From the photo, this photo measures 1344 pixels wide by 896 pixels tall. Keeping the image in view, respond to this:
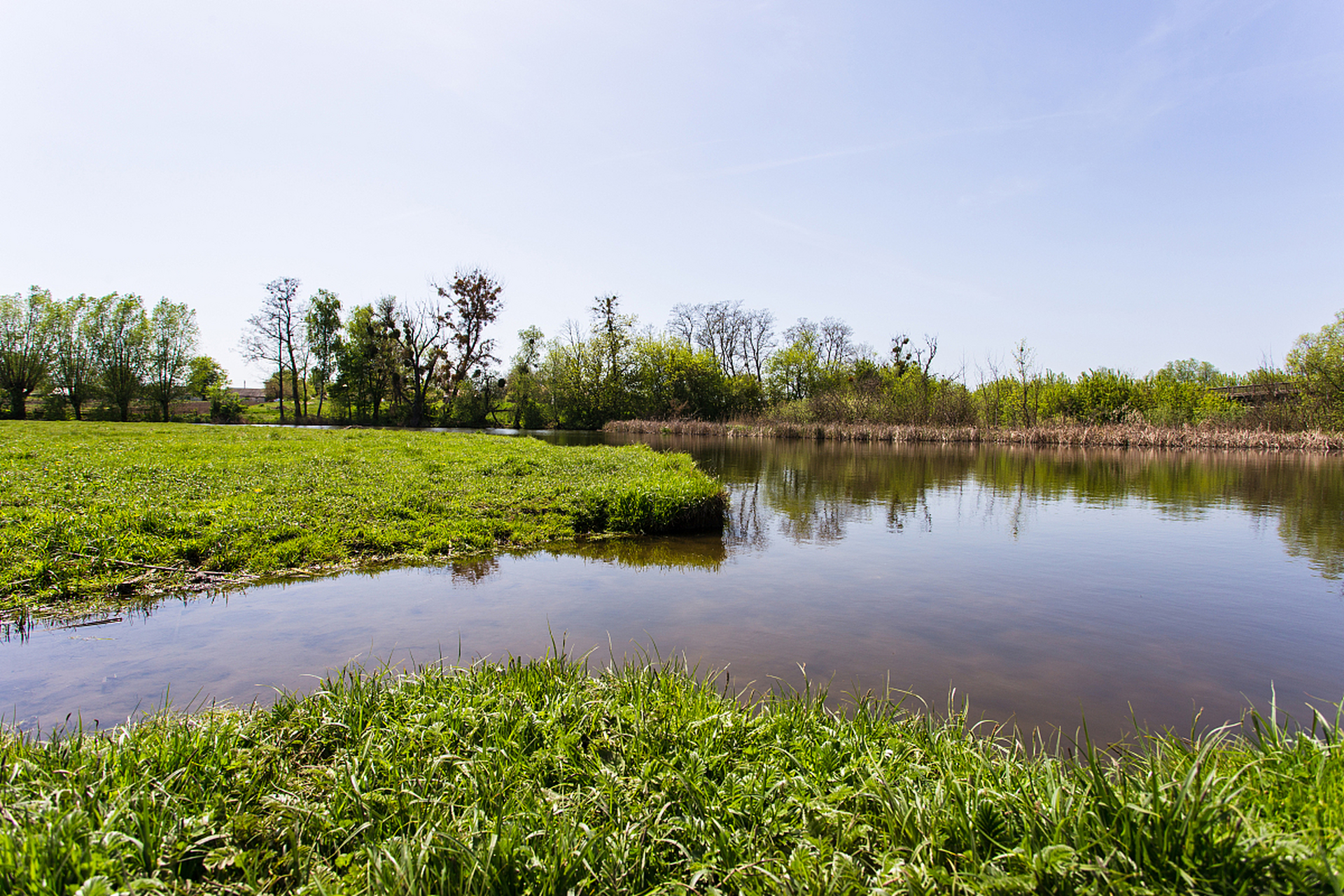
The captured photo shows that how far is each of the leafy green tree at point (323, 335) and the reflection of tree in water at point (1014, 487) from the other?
50.3m

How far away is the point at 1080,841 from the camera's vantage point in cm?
207

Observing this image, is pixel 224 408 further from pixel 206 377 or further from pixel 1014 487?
pixel 1014 487

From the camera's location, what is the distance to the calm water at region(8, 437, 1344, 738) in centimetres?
465

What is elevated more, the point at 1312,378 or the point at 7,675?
the point at 1312,378

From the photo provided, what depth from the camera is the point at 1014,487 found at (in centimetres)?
1816

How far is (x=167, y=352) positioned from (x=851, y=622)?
226ft

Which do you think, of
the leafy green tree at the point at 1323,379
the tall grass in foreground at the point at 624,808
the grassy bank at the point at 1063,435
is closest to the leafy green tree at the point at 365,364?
the grassy bank at the point at 1063,435

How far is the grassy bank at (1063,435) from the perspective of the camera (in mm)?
33519

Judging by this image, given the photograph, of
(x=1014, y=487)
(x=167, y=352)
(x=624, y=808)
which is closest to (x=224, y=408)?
(x=167, y=352)

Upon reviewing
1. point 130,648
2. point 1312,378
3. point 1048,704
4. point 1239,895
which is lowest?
point 1048,704

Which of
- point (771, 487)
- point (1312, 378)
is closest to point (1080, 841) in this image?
point (771, 487)

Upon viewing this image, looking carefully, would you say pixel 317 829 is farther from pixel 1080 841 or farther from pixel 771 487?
pixel 771 487

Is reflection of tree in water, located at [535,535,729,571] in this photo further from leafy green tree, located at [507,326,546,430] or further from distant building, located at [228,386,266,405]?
distant building, located at [228,386,266,405]

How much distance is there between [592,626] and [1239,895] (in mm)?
4930
